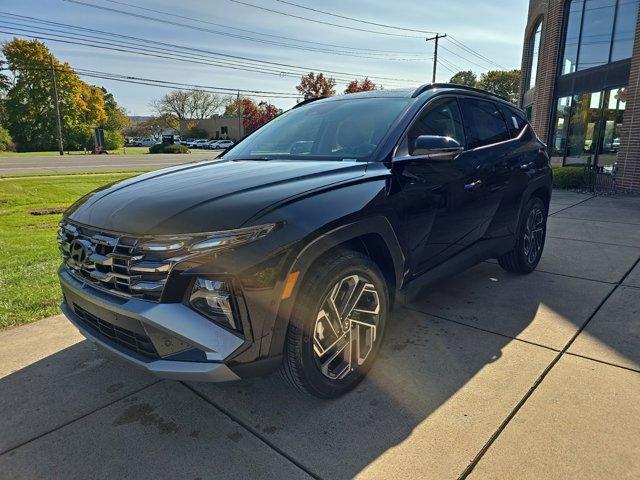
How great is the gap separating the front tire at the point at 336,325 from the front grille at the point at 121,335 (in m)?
0.67

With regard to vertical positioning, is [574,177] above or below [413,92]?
below

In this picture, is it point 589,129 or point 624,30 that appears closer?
point 624,30

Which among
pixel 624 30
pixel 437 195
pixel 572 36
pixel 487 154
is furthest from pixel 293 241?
pixel 572 36

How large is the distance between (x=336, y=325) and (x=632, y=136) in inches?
478

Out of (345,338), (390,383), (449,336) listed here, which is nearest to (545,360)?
(449,336)

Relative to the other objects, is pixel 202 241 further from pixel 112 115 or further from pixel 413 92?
pixel 112 115

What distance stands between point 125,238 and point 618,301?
164 inches

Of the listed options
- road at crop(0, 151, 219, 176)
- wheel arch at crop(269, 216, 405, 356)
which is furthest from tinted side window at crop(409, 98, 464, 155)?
road at crop(0, 151, 219, 176)

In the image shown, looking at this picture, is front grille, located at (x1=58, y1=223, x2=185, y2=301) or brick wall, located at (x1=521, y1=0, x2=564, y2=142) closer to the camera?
front grille, located at (x1=58, y1=223, x2=185, y2=301)

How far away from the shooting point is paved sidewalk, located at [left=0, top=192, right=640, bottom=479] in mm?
2168

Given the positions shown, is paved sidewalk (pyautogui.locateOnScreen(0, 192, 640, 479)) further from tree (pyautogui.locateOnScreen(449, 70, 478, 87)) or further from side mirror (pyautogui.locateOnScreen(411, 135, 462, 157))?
tree (pyautogui.locateOnScreen(449, 70, 478, 87))

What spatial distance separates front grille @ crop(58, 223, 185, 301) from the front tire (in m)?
0.67

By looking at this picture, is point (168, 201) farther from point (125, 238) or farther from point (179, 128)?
point (179, 128)

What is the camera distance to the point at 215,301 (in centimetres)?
203
